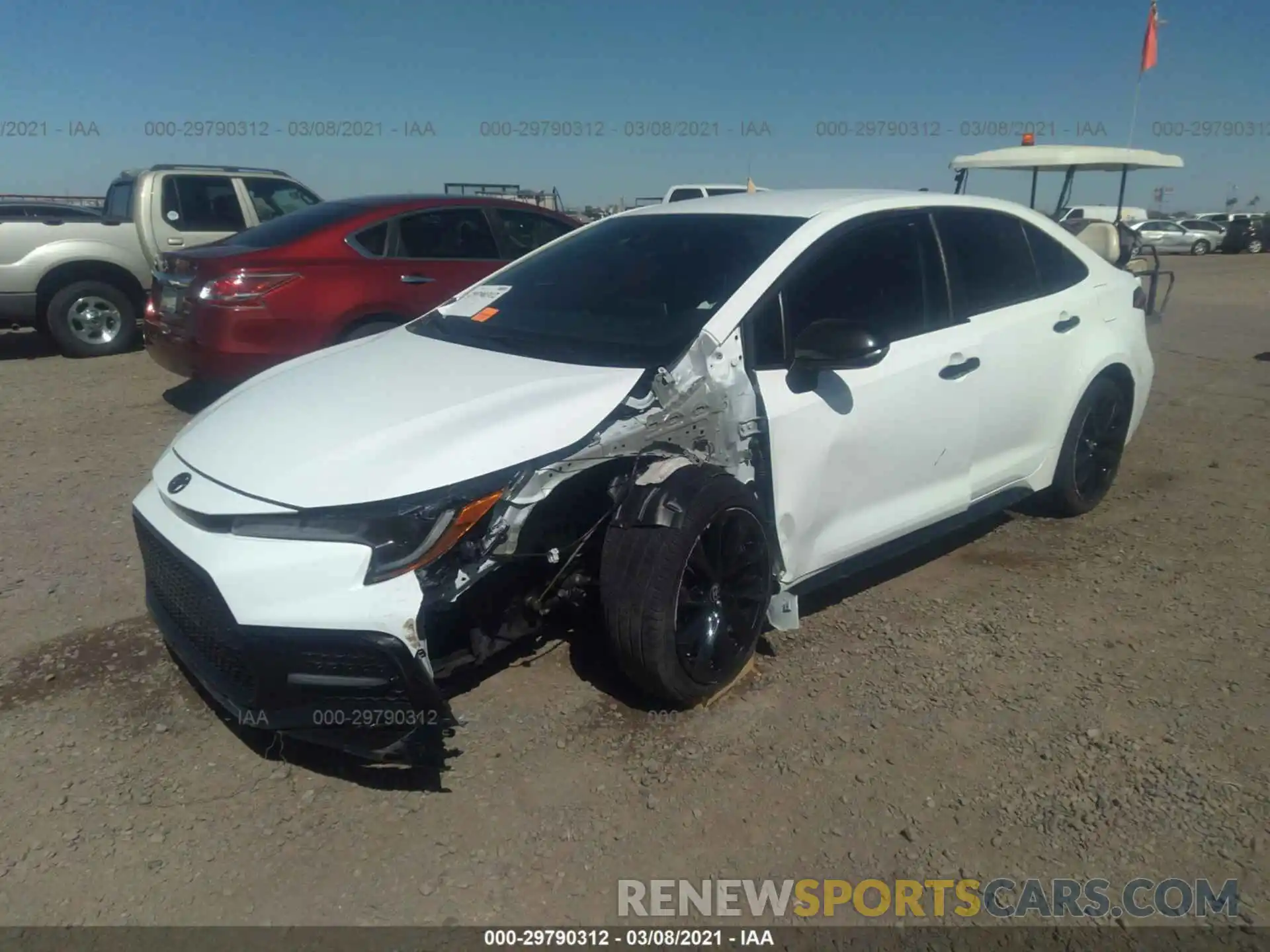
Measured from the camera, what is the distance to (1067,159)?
10336 millimetres

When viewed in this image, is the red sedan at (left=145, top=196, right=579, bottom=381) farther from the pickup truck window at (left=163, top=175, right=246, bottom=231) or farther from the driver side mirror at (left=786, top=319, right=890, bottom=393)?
the driver side mirror at (left=786, top=319, right=890, bottom=393)

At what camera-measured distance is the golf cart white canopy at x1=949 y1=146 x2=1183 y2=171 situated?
409 inches

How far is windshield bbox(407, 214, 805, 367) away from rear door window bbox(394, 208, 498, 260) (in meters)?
2.93

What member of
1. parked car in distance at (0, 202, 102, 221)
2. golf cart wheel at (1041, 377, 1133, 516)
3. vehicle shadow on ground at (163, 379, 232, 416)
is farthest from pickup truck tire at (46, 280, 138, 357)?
golf cart wheel at (1041, 377, 1133, 516)

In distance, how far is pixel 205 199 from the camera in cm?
959

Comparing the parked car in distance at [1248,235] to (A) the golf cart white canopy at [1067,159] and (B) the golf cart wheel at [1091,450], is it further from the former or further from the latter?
(B) the golf cart wheel at [1091,450]

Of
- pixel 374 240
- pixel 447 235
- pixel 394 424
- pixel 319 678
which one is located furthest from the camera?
pixel 447 235

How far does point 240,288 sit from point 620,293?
361cm

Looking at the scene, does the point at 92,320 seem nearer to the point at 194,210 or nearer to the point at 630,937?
the point at 194,210

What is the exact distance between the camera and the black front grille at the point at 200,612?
101 inches

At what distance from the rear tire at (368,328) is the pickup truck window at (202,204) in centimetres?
410

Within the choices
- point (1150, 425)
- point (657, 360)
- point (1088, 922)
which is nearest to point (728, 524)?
point (657, 360)

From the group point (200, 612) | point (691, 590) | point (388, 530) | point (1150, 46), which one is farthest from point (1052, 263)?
point (1150, 46)

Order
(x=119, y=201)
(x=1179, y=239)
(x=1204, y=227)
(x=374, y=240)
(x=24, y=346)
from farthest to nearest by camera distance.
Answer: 1. (x=1204, y=227)
2. (x=1179, y=239)
3. (x=24, y=346)
4. (x=119, y=201)
5. (x=374, y=240)
